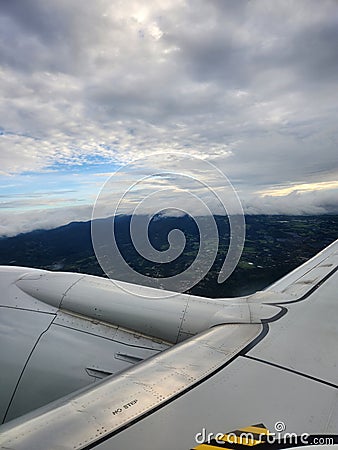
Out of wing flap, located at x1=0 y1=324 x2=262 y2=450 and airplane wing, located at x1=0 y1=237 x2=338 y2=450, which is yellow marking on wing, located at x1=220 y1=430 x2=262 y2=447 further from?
wing flap, located at x1=0 y1=324 x2=262 y2=450

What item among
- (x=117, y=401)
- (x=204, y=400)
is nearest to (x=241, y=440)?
(x=204, y=400)

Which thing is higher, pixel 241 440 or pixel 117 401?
pixel 117 401

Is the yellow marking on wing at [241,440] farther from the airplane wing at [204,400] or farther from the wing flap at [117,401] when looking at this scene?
the wing flap at [117,401]

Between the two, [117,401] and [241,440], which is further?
[117,401]

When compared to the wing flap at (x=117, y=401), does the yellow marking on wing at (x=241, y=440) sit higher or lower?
lower

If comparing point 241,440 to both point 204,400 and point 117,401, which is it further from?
point 117,401

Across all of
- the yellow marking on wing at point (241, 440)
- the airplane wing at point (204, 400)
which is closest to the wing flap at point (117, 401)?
the airplane wing at point (204, 400)

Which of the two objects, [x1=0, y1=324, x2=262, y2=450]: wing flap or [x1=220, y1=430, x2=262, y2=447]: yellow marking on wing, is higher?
[x1=0, y1=324, x2=262, y2=450]: wing flap

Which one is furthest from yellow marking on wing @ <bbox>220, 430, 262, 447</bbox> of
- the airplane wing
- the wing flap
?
the wing flap

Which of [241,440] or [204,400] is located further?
[204,400]
